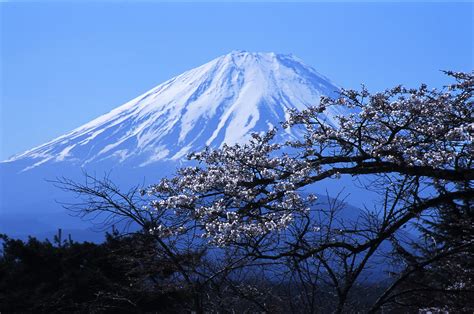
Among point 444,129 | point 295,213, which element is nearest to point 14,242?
point 295,213

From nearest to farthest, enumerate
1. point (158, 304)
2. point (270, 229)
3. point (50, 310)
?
point (270, 229) → point (50, 310) → point (158, 304)

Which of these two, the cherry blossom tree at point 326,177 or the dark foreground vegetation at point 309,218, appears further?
the cherry blossom tree at point 326,177

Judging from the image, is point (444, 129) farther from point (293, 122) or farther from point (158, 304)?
point (158, 304)

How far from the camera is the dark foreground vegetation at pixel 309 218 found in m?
5.71

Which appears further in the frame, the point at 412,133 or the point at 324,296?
the point at 412,133

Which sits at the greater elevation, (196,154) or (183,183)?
(196,154)

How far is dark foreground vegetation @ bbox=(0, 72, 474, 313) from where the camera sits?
5707mm

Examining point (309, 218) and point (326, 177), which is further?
point (326, 177)

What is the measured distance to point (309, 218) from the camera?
18.9 ft

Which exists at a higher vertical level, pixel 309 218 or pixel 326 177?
pixel 326 177

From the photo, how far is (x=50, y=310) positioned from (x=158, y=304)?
186 cm

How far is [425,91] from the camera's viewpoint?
8180 mm

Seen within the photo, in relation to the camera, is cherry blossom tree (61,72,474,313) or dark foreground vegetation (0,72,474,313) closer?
dark foreground vegetation (0,72,474,313)

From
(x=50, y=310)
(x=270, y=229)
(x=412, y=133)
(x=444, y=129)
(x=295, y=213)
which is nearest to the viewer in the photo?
(x=270, y=229)
